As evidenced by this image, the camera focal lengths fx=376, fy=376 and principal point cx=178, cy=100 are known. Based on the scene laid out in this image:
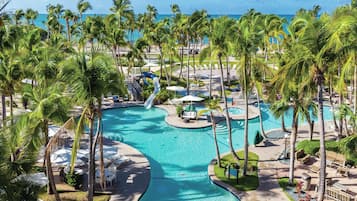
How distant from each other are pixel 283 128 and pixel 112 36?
1915 cm

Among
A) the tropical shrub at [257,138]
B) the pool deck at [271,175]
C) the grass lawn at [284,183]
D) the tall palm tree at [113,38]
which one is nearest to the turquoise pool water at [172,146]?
the pool deck at [271,175]

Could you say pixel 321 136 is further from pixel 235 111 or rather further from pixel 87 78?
pixel 235 111

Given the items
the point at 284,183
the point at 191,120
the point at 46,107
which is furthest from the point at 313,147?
the point at 46,107

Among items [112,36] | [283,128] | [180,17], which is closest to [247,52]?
[283,128]

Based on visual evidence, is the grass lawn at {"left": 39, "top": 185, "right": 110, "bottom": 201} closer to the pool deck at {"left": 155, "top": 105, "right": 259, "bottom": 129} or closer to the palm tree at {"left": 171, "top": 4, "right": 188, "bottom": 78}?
the pool deck at {"left": 155, "top": 105, "right": 259, "bottom": 129}

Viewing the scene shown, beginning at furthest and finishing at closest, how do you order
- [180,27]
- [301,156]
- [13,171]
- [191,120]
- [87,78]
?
[180,27] < [191,120] < [301,156] < [87,78] < [13,171]

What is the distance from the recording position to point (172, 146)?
27.4m

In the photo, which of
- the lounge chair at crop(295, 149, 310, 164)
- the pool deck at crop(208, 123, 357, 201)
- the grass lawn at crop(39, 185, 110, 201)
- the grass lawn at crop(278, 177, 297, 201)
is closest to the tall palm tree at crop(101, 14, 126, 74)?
the pool deck at crop(208, 123, 357, 201)

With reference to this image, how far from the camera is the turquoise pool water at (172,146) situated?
20172 millimetres

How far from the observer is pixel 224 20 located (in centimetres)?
2033

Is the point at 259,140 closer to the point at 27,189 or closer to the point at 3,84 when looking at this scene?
the point at 3,84

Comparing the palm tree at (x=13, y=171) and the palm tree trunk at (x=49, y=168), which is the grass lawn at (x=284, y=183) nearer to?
the palm tree trunk at (x=49, y=168)

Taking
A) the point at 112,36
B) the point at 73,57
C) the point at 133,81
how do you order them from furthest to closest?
the point at 133,81 → the point at 112,36 → the point at 73,57

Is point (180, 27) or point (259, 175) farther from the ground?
point (180, 27)
